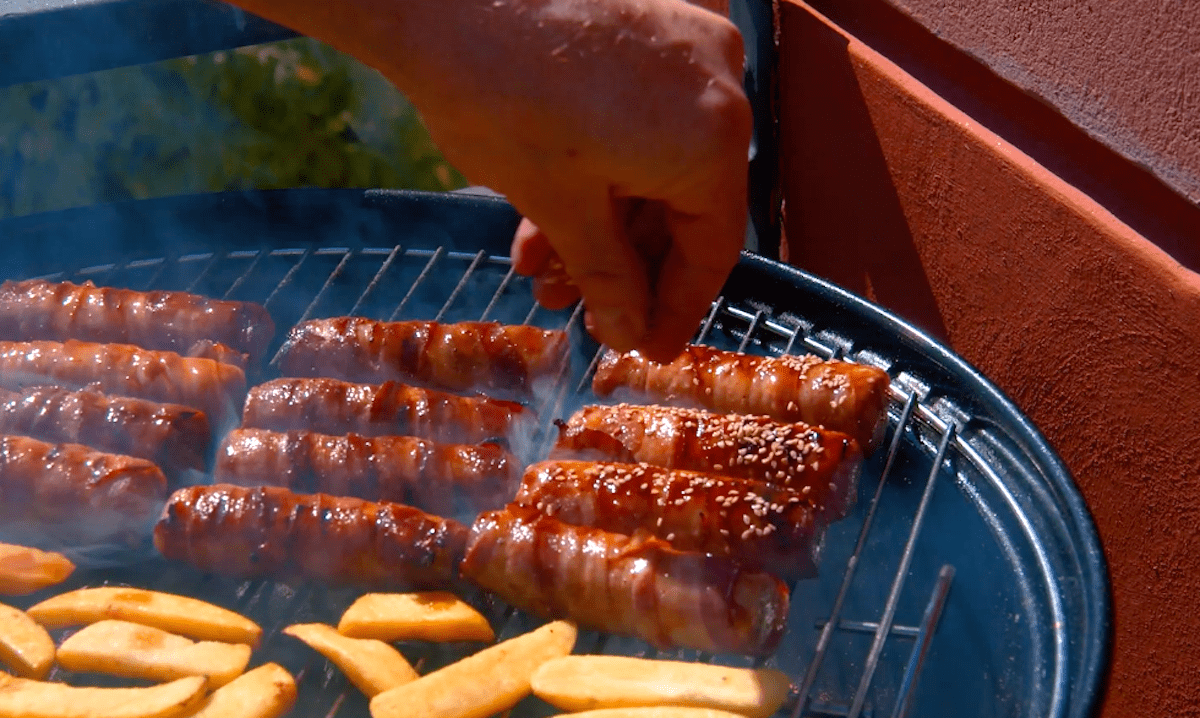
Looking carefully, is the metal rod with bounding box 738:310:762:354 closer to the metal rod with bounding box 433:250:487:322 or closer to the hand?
the metal rod with bounding box 433:250:487:322

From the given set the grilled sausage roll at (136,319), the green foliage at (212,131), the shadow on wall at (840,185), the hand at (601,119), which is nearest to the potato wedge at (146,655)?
the grilled sausage roll at (136,319)

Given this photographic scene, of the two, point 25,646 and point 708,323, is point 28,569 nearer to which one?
point 25,646

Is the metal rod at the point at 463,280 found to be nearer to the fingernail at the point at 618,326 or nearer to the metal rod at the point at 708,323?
the metal rod at the point at 708,323

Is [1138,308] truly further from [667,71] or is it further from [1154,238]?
[667,71]

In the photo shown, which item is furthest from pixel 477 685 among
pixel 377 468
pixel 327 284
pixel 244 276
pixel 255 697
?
pixel 244 276

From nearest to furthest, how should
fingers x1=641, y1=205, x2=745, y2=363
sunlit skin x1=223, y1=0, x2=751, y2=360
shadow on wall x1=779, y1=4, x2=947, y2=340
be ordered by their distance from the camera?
sunlit skin x1=223, y1=0, x2=751, y2=360 < fingers x1=641, y1=205, x2=745, y2=363 < shadow on wall x1=779, y1=4, x2=947, y2=340

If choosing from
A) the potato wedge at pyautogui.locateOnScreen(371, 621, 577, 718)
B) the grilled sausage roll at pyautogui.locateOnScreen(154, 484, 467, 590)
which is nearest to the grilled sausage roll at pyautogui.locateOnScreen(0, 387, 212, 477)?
the grilled sausage roll at pyautogui.locateOnScreen(154, 484, 467, 590)
